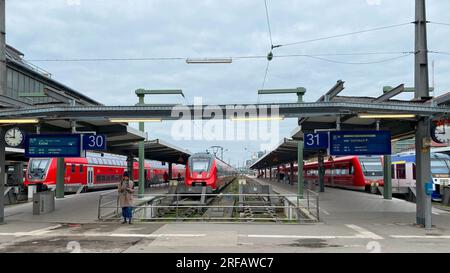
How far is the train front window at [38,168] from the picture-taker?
31.1m

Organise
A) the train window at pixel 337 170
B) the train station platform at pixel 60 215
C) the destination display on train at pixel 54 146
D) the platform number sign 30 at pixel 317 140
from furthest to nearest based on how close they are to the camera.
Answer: the train window at pixel 337 170 < the destination display on train at pixel 54 146 < the platform number sign 30 at pixel 317 140 < the train station platform at pixel 60 215

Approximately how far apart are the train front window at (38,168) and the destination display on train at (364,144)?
21251mm

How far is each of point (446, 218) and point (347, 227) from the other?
4.85 m

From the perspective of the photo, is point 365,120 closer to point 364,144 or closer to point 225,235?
point 364,144

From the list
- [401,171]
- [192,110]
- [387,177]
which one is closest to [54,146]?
[192,110]

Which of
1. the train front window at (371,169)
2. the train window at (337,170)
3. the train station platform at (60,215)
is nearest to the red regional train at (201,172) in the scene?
the train station platform at (60,215)

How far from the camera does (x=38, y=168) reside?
3122cm

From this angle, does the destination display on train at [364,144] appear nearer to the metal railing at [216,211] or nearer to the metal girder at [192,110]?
the metal girder at [192,110]

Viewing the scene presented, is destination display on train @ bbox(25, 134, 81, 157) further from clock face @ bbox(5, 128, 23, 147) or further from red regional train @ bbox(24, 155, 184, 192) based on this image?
red regional train @ bbox(24, 155, 184, 192)

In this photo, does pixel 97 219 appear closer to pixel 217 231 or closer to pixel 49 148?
pixel 49 148

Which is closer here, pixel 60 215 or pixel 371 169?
pixel 60 215

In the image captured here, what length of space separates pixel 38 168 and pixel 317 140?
21058 mm

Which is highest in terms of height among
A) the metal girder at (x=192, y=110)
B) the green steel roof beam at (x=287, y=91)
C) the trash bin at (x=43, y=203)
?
the green steel roof beam at (x=287, y=91)

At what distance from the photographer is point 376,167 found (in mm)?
34281
